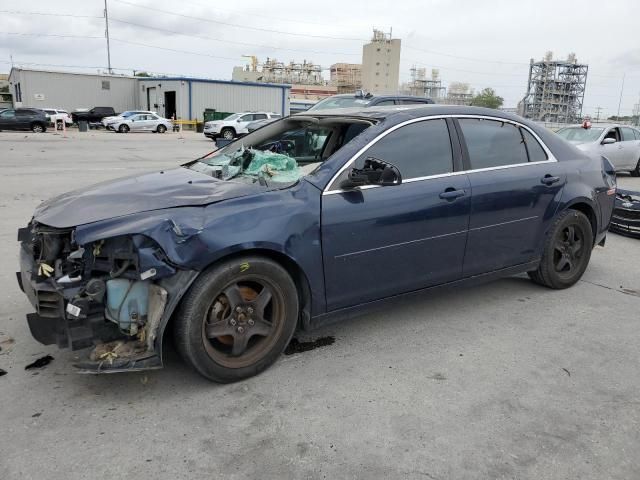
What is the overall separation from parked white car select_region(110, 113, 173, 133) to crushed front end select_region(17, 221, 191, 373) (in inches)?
1380

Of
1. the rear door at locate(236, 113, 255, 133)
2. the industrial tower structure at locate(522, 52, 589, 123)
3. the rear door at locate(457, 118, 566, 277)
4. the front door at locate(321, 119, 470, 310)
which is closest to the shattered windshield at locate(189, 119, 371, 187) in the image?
the front door at locate(321, 119, 470, 310)

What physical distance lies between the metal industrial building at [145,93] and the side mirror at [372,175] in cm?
4589

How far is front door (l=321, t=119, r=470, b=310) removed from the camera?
11.3 ft

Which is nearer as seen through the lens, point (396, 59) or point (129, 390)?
point (129, 390)

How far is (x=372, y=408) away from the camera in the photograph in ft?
9.85

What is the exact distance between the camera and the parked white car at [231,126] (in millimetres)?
29922

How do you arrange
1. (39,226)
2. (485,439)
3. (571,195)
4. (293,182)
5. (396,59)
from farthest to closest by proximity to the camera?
(396,59) < (571,195) < (293,182) < (39,226) < (485,439)

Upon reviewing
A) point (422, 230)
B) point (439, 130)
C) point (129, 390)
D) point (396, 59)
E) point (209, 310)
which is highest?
point (396, 59)

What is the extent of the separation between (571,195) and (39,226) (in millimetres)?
4192

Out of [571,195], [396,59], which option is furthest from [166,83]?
[396,59]

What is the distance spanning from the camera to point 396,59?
124 metres

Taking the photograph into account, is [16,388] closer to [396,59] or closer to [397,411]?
[397,411]

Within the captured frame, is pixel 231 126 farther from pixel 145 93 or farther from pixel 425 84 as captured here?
pixel 425 84

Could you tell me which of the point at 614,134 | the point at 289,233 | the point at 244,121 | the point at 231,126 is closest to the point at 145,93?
the point at 244,121
